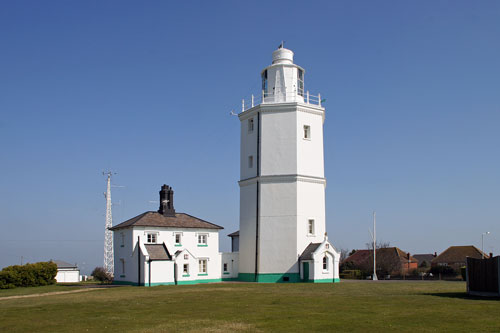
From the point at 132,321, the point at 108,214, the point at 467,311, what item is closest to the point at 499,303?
the point at 467,311

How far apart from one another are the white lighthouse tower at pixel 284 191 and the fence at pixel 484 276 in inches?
609

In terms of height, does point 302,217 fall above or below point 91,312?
above

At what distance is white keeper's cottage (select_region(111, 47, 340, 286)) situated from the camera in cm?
3641

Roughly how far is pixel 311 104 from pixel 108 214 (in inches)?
1211

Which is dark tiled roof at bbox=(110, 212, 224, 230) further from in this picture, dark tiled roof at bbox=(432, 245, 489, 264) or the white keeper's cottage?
dark tiled roof at bbox=(432, 245, 489, 264)

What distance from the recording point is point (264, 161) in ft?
125

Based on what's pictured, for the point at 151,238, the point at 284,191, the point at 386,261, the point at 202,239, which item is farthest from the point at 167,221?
the point at 386,261

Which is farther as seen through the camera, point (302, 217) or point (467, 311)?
point (302, 217)

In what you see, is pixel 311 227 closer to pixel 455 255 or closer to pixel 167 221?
pixel 167 221

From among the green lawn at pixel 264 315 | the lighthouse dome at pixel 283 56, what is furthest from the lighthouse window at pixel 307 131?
the green lawn at pixel 264 315

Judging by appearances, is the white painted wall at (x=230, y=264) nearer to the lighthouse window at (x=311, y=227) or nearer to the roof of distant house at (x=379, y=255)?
the lighthouse window at (x=311, y=227)

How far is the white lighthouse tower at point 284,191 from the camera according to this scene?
3669 cm

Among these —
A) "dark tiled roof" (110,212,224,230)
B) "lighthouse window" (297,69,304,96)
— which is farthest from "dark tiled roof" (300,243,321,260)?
"lighthouse window" (297,69,304,96)

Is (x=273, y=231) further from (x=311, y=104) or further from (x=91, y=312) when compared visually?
(x=91, y=312)
